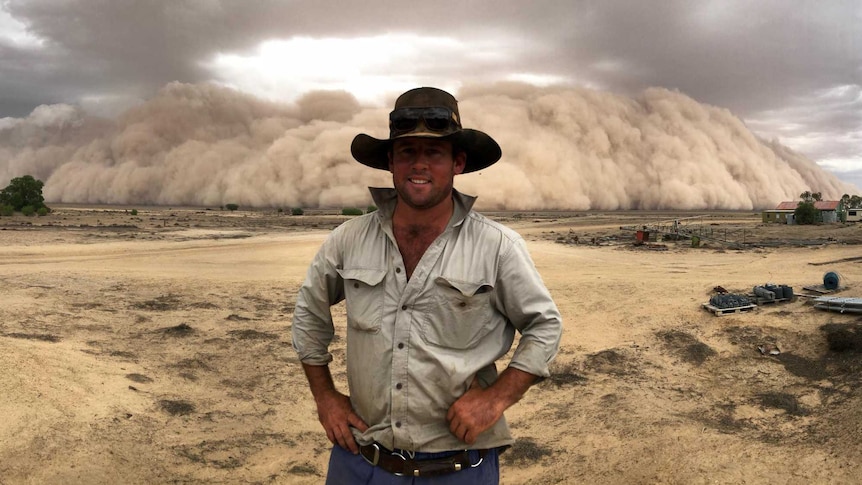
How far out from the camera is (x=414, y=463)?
2.00 meters

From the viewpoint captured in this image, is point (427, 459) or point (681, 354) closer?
point (427, 459)

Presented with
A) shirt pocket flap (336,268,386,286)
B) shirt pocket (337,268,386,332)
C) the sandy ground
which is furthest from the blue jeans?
the sandy ground

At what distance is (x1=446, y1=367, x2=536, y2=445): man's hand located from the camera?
76.8 inches

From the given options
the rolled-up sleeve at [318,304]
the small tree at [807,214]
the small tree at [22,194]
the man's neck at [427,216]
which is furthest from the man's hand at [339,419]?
the small tree at [22,194]

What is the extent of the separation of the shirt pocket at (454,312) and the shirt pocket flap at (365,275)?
0.20 metres

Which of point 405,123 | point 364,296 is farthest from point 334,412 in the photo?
point 405,123

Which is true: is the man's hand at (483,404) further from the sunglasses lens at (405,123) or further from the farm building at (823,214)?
the farm building at (823,214)

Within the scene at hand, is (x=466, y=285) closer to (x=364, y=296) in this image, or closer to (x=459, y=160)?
(x=364, y=296)

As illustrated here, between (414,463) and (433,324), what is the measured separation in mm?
480

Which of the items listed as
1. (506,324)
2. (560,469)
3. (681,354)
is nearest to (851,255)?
(681,354)

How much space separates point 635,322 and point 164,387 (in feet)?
22.5

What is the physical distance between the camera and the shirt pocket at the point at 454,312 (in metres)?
1.99

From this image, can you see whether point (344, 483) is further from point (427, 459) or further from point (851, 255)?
point (851, 255)

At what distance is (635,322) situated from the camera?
9305 millimetres
